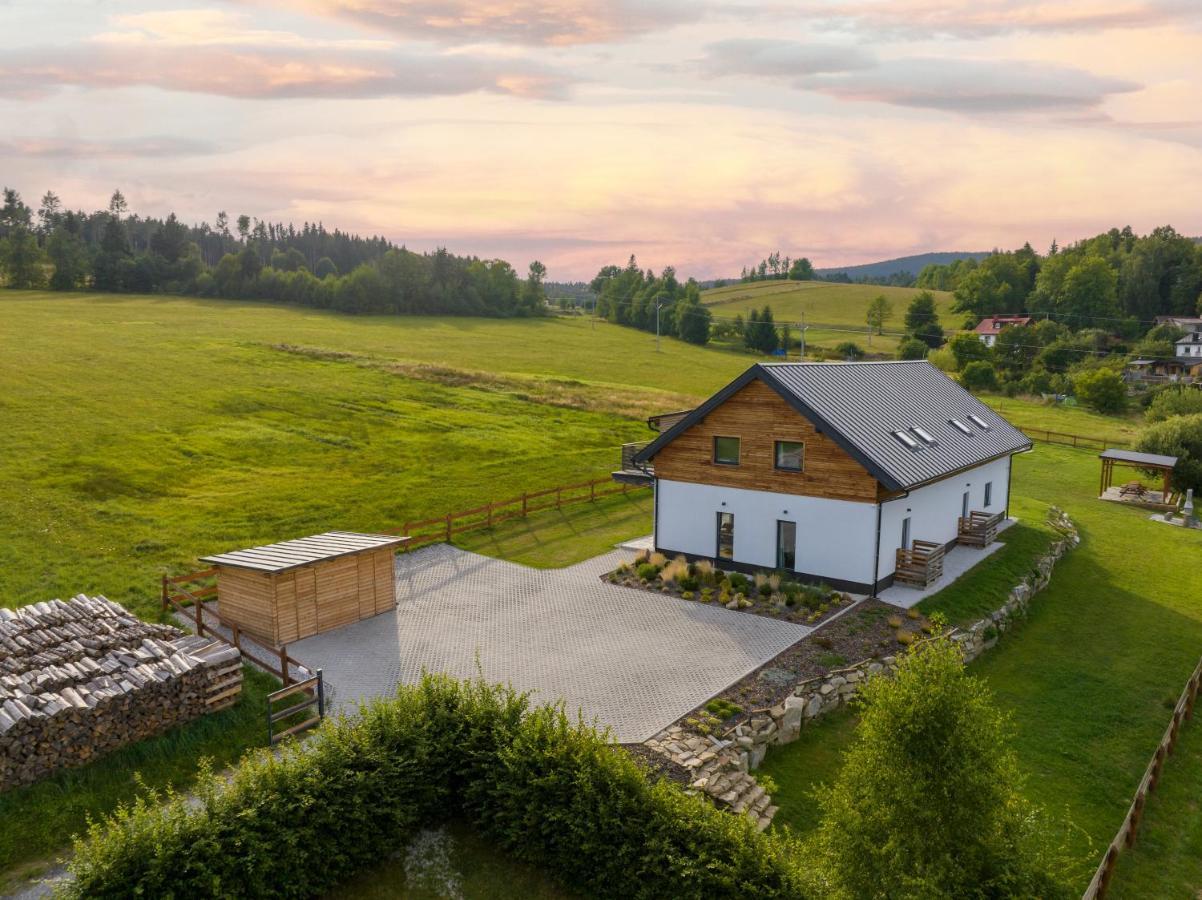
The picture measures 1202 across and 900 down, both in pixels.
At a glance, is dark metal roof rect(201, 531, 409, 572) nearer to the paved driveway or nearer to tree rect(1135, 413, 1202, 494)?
the paved driveway

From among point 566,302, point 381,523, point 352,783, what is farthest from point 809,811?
point 566,302

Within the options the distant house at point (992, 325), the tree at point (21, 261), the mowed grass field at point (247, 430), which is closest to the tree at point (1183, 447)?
the mowed grass field at point (247, 430)

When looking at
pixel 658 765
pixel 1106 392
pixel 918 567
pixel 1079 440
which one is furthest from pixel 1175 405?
pixel 658 765

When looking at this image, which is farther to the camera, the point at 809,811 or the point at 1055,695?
the point at 1055,695

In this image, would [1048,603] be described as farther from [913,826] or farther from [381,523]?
[381,523]

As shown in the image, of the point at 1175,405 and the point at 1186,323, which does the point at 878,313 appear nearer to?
the point at 1186,323

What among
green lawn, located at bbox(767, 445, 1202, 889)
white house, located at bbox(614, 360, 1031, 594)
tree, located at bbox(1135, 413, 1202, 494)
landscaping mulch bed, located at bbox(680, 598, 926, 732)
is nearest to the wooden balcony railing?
white house, located at bbox(614, 360, 1031, 594)

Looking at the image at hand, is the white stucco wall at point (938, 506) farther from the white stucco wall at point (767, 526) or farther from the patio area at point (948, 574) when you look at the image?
the white stucco wall at point (767, 526)
